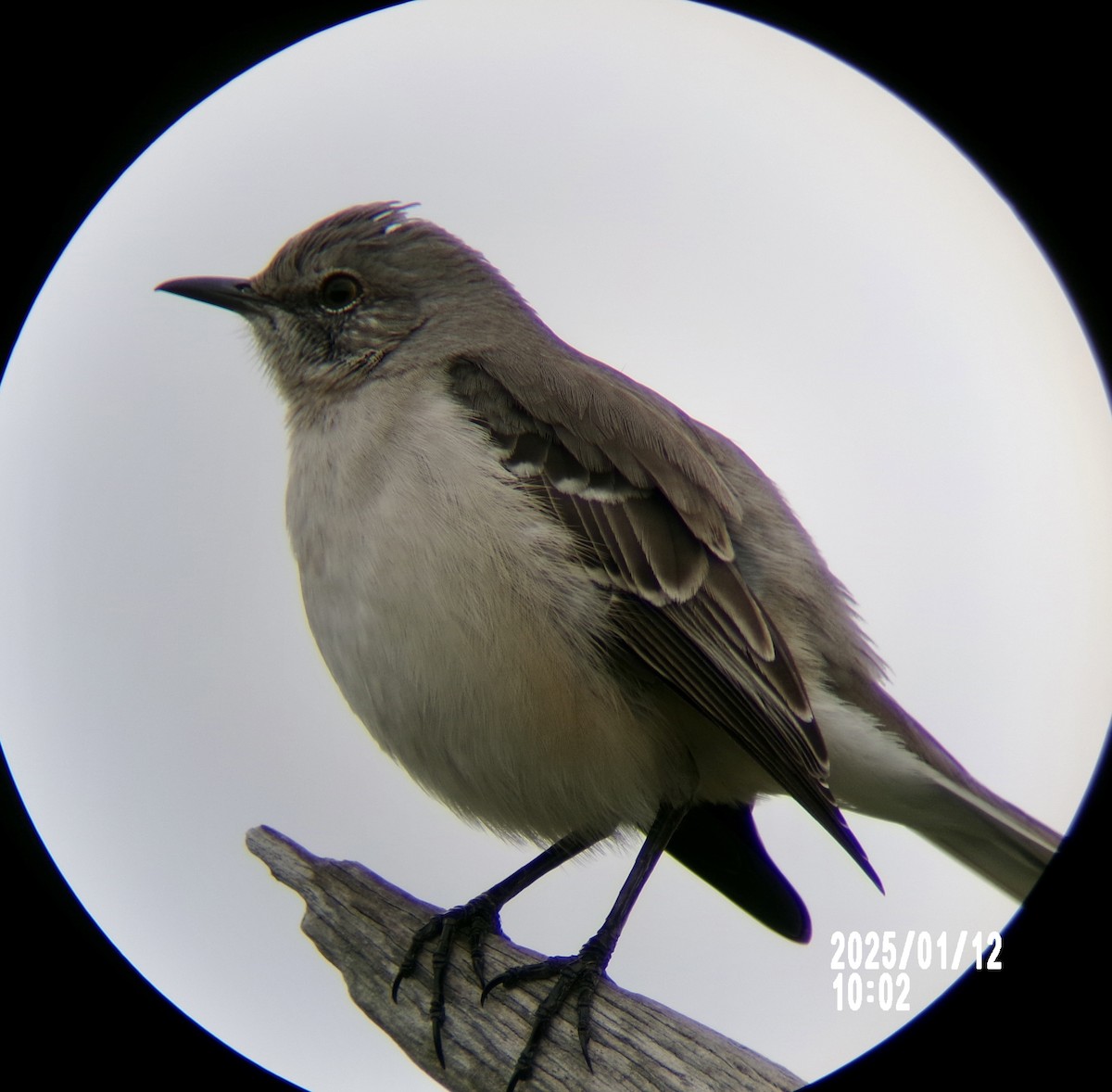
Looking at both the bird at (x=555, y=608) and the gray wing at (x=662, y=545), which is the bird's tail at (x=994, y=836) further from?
the gray wing at (x=662, y=545)

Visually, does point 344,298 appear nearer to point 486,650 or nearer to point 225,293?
point 225,293

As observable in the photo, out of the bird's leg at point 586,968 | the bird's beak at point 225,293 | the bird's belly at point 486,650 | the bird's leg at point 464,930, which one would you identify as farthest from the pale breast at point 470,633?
the bird's beak at point 225,293

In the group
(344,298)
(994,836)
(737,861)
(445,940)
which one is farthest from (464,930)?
(344,298)

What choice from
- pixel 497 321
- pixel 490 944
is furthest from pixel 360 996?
pixel 497 321

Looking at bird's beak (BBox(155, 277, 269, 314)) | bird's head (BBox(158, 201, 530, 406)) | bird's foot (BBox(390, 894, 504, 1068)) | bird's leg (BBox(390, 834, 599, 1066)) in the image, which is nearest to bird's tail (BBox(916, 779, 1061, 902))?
bird's leg (BBox(390, 834, 599, 1066))

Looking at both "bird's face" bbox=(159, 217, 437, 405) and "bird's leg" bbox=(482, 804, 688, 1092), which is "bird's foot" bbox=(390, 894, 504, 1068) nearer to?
"bird's leg" bbox=(482, 804, 688, 1092)

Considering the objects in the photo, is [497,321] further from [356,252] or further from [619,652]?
[619,652]
